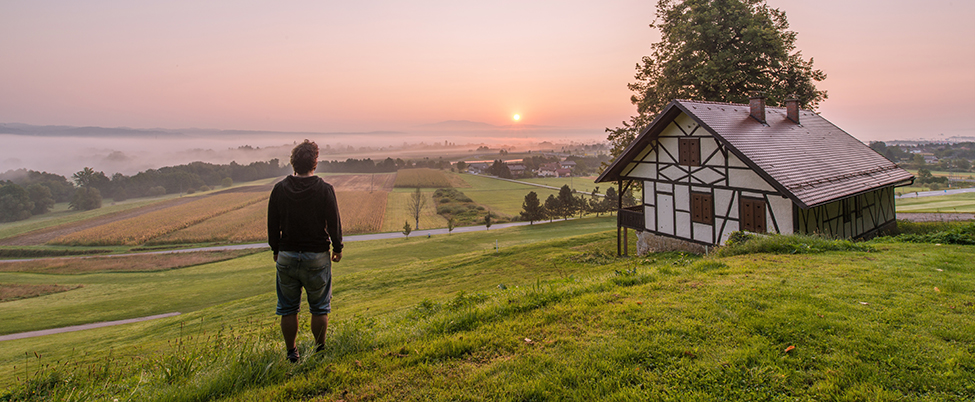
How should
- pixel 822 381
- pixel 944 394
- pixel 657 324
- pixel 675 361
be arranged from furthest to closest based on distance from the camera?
1. pixel 657 324
2. pixel 675 361
3. pixel 822 381
4. pixel 944 394

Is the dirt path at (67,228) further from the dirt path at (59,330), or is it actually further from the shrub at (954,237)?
the shrub at (954,237)

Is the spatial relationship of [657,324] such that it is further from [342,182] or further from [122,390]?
[342,182]

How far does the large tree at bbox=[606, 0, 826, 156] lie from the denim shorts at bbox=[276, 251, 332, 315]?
76.3ft

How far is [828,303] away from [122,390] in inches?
306

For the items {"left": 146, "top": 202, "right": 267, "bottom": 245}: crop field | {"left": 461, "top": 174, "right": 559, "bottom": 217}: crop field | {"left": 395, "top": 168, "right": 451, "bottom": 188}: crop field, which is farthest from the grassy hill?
{"left": 395, "top": 168, "right": 451, "bottom": 188}: crop field

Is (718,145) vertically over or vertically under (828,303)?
over

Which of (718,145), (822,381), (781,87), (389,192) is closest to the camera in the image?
Answer: (822,381)

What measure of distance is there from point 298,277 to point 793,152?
17132 mm

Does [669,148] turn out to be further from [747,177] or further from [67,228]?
[67,228]

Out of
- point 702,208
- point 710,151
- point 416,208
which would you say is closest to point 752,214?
point 702,208

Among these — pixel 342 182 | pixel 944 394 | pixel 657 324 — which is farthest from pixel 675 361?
pixel 342 182

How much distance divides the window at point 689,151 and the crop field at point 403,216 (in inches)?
1739

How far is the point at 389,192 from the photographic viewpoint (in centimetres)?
9144

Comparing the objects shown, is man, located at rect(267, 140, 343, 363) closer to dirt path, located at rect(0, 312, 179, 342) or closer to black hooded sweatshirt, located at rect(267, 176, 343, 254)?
black hooded sweatshirt, located at rect(267, 176, 343, 254)
